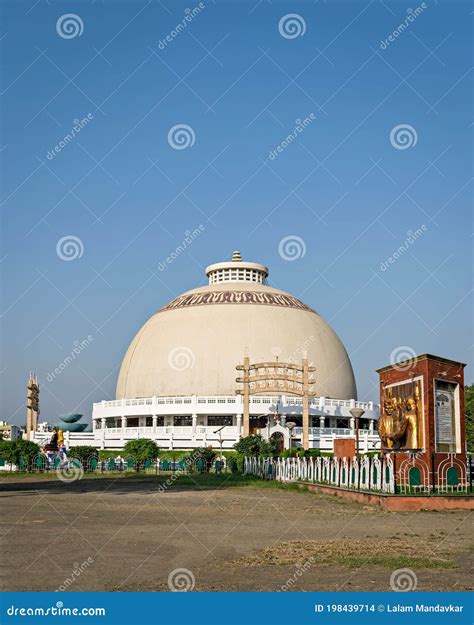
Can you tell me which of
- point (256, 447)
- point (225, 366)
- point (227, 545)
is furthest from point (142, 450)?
point (227, 545)

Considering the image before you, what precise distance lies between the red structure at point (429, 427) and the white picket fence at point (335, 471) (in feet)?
2.14

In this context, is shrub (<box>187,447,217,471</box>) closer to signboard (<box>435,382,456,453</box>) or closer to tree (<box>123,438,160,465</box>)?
tree (<box>123,438,160,465</box>)

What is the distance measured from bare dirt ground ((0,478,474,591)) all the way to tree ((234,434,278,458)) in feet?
71.3

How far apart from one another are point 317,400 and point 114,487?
124 ft

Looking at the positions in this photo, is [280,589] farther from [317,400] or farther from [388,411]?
[317,400]

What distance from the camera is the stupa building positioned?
6178cm

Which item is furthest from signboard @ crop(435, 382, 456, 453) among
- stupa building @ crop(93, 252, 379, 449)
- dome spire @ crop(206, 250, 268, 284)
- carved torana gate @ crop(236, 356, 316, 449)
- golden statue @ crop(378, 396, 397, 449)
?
dome spire @ crop(206, 250, 268, 284)

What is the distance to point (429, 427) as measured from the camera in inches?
890

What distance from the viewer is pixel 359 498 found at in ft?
71.8

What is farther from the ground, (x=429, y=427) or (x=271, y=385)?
(x=271, y=385)

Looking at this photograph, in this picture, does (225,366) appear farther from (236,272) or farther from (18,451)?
(18,451)

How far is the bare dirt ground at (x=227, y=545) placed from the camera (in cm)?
952

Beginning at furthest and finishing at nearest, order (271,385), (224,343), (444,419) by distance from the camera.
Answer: (224,343) < (271,385) < (444,419)

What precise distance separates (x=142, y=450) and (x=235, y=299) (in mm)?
26928
